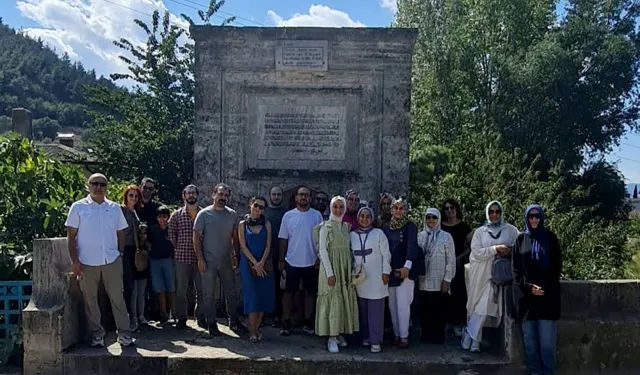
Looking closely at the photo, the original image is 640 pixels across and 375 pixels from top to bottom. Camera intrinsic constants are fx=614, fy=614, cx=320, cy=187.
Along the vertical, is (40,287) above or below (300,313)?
above

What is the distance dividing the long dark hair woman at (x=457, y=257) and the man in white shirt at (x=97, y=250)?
3522mm

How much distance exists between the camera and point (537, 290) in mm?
5797

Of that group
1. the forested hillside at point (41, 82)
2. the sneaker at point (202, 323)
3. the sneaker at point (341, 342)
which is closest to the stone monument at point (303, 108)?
the sneaker at point (202, 323)

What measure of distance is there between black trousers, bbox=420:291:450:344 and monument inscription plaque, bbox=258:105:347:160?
2.48 m

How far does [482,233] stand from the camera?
6.34 metres

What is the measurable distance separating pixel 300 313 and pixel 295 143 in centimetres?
235

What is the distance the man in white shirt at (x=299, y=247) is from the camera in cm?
668

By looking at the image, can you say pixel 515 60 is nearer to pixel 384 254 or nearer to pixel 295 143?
pixel 295 143

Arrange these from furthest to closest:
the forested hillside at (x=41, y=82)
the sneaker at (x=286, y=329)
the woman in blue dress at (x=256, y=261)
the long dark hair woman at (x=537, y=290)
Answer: the forested hillside at (x=41, y=82) → the sneaker at (x=286, y=329) → the woman in blue dress at (x=256, y=261) → the long dark hair woman at (x=537, y=290)

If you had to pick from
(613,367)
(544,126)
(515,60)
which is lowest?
(613,367)

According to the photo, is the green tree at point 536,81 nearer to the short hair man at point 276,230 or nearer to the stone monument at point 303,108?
the stone monument at point 303,108

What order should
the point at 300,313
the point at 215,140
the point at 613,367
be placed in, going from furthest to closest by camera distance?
the point at 215,140, the point at 300,313, the point at 613,367

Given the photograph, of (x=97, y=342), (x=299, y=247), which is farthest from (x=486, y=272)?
(x=97, y=342)

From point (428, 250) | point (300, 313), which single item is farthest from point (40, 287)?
point (428, 250)
